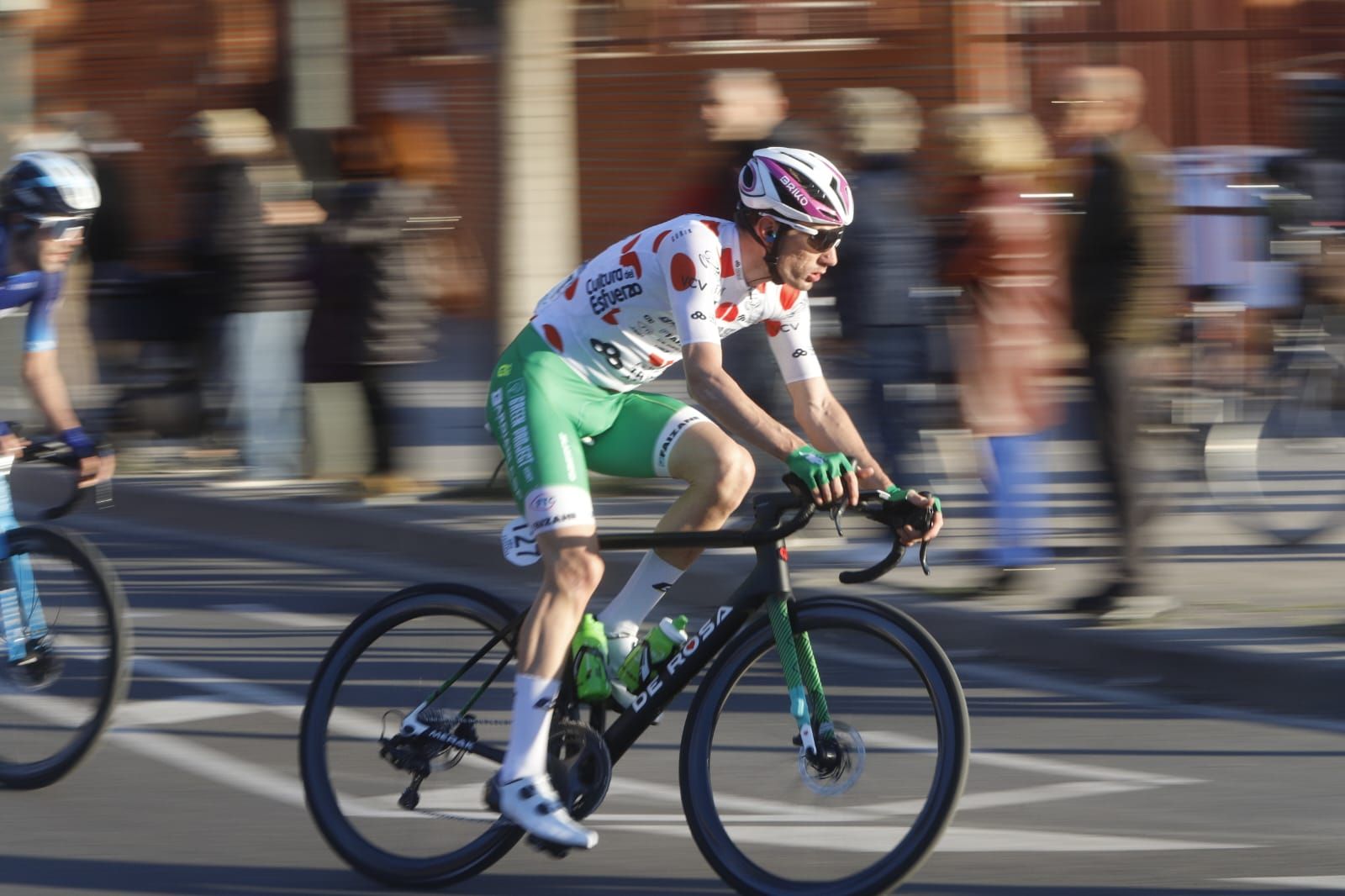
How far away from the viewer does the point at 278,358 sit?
11.5m

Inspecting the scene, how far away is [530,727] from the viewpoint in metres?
4.95

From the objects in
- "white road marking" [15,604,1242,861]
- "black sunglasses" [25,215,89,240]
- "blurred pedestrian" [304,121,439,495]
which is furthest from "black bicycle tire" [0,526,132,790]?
"blurred pedestrian" [304,121,439,495]

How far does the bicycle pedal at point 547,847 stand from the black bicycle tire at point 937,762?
0.31 meters

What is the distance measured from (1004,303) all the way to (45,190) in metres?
4.12

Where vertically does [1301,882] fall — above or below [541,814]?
below

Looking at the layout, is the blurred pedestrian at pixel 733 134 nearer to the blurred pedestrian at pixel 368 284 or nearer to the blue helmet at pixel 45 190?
the blurred pedestrian at pixel 368 284

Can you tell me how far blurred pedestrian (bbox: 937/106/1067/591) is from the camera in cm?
846

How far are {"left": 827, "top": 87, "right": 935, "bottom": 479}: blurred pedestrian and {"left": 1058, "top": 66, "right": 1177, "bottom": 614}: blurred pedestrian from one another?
1.25 metres

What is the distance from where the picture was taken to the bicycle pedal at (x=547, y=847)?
4930 millimetres

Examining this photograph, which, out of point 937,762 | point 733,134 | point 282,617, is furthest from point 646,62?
point 937,762

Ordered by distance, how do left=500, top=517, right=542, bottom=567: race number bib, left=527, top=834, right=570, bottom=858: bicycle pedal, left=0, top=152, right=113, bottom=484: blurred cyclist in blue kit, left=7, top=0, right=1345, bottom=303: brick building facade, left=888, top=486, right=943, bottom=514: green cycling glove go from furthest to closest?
left=7, top=0, right=1345, bottom=303: brick building facade, left=0, top=152, right=113, bottom=484: blurred cyclist in blue kit, left=500, top=517, right=542, bottom=567: race number bib, left=527, top=834, right=570, bottom=858: bicycle pedal, left=888, top=486, right=943, bottom=514: green cycling glove

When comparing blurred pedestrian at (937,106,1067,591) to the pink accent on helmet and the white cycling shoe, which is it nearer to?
the pink accent on helmet

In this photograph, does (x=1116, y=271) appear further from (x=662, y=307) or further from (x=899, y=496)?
(x=899, y=496)

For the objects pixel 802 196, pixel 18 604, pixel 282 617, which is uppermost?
pixel 802 196
